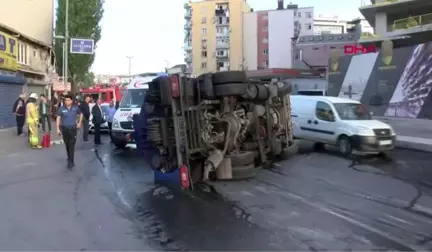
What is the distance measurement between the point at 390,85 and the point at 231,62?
76.2 meters

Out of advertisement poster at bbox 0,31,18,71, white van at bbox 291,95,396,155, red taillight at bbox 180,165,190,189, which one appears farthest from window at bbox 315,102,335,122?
advertisement poster at bbox 0,31,18,71

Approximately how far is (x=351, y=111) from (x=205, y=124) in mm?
7611

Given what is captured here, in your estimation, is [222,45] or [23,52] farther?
[222,45]

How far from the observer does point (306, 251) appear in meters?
5.58

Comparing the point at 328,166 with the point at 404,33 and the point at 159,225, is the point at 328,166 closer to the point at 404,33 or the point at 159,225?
the point at 159,225

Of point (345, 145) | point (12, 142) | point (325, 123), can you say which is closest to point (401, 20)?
point (325, 123)

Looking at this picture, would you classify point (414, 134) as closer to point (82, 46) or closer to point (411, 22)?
point (82, 46)

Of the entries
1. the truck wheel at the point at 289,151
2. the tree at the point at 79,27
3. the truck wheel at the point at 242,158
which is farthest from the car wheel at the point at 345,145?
the tree at the point at 79,27

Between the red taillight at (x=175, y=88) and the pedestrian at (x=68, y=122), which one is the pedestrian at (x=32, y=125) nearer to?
the pedestrian at (x=68, y=122)

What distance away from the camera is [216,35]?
10762cm

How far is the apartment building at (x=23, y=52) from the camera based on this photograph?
79.5 feet

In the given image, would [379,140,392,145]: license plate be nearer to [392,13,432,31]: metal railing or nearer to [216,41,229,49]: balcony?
[392,13,432,31]: metal railing

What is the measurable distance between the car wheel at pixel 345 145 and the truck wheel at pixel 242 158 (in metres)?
5.11

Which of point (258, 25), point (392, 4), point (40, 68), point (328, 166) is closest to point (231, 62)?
point (258, 25)
